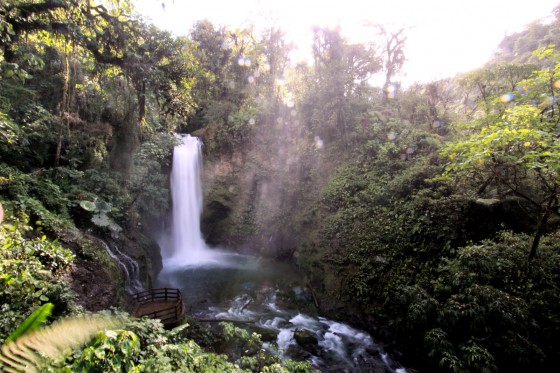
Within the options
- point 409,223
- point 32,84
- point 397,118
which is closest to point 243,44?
point 397,118

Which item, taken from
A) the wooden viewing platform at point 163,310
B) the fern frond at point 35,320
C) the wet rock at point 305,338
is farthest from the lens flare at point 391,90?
the fern frond at point 35,320

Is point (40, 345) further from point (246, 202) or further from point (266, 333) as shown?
point (246, 202)

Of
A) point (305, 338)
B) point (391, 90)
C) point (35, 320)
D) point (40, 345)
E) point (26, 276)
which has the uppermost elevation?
point (391, 90)

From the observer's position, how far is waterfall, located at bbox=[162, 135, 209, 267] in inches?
711

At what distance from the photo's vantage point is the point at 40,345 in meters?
2.95

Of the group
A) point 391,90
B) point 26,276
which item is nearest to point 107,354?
point 26,276

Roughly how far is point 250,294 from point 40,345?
31.5 ft

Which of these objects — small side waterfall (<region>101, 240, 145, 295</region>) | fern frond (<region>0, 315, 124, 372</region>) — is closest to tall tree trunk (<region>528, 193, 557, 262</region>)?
fern frond (<region>0, 315, 124, 372</region>)

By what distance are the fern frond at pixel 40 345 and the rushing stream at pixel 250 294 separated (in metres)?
4.25

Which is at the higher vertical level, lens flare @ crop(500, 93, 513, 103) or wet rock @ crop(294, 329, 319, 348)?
lens flare @ crop(500, 93, 513, 103)

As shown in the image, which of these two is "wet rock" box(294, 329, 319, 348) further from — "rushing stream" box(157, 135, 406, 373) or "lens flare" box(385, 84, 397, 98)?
"lens flare" box(385, 84, 397, 98)

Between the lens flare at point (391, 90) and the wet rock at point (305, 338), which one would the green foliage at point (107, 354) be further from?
the lens flare at point (391, 90)

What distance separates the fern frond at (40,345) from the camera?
265 cm

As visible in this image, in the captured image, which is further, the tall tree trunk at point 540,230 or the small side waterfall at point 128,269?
the small side waterfall at point 128,269
